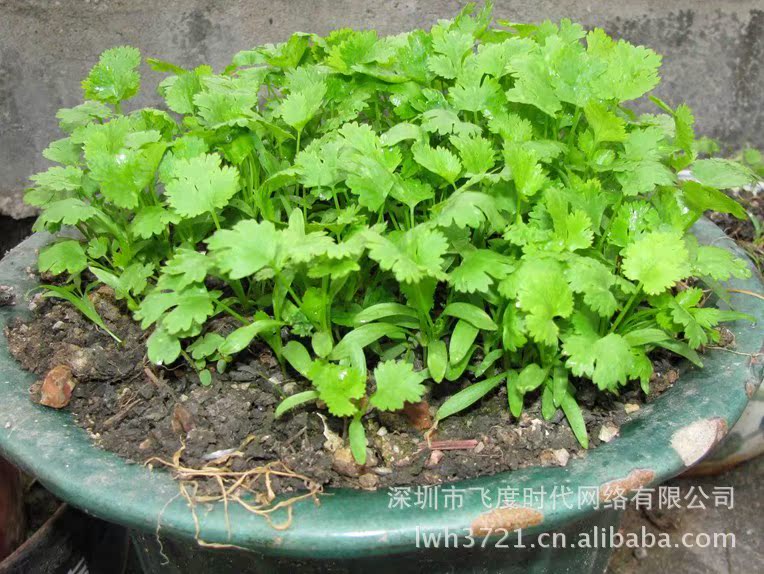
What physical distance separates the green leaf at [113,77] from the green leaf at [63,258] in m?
0.30

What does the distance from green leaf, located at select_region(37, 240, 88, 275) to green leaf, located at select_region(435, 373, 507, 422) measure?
0.66m

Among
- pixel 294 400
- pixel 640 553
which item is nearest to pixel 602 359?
pixel 294 400

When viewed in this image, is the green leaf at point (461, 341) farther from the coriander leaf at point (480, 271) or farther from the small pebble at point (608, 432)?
the small pebble at point (608, 432)

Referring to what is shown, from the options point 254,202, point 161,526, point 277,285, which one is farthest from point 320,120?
point 161,526

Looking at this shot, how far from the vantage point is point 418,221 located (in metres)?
1.30

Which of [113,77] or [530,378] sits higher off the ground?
[113,77]

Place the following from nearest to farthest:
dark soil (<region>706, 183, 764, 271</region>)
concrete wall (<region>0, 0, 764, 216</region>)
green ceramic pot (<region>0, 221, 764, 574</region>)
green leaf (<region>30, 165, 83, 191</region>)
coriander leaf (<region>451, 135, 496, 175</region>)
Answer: green ceramic pot (<region>0, 221, 764, 574</region>)
coriander leaf (<region>451, 135, 496, 175</region>)
green leaf (<region>30, 165, 83, 191</region>)
dark soil (<region>706, 183, 764, 271</region>)
concrete wall (<region>0, 0, 764, 216</region>)

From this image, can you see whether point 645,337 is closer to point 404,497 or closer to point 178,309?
point 404,497

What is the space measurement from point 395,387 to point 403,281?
0.19 meters

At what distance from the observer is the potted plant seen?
0.96 meters

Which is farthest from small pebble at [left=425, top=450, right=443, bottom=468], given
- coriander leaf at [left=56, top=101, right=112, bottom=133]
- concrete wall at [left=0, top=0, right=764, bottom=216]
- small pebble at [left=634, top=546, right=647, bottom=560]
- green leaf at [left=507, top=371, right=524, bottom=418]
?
concrete wall at [left=0, top=0, right=764, bottom=216]

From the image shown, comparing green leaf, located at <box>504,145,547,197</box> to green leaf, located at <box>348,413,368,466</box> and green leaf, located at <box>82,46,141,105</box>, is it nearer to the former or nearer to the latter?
green leaf, located at <box>348,413,368,466</box>

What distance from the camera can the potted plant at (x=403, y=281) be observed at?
0.96m

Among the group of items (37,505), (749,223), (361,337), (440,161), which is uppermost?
(440,161)
